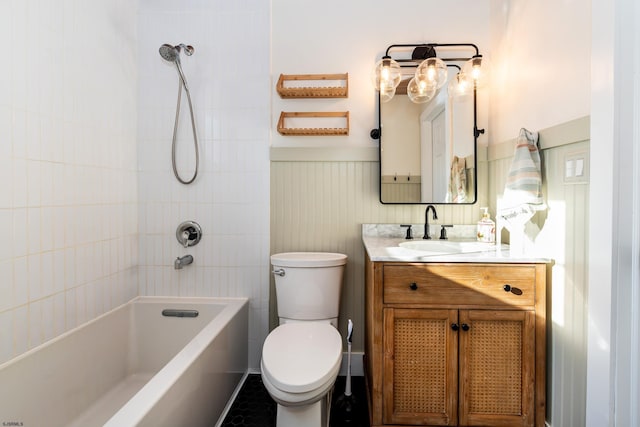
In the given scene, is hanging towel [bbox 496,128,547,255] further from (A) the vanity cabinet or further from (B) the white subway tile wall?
(B) the white subway tile wall

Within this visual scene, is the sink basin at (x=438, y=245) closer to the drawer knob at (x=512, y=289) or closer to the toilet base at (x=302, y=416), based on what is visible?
the drawer knob at (x=512, y=289)

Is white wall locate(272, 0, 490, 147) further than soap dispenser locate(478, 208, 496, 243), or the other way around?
white wall locate(272, 0, 490, 147)

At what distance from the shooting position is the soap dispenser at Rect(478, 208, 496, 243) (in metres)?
1.84

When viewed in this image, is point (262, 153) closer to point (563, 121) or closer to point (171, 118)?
point (171, 118)

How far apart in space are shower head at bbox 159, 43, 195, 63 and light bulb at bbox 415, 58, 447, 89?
133 centimetres

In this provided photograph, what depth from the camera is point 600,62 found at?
1.09 meters

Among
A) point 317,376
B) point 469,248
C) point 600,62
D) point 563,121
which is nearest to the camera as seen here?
point 600,62

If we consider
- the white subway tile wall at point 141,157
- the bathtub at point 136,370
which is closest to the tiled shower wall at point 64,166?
the white subway tile wall at point 141,157

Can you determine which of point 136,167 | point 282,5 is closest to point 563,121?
point 282,5

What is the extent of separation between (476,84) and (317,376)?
1.82 meters

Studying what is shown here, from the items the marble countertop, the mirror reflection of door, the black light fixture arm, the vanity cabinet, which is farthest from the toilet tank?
the black light fixture arm

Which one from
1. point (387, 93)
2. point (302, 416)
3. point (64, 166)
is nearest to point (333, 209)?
point (387, 93)

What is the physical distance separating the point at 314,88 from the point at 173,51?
2.76ft

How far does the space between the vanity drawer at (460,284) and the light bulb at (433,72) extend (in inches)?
42.8
